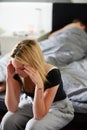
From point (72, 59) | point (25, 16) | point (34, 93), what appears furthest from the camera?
point (25, 16)

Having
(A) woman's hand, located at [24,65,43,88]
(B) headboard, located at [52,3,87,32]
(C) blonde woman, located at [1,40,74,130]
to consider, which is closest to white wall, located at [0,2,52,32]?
(B) headboard, located at [52,3,87,32]

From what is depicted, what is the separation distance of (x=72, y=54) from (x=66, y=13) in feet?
3.71

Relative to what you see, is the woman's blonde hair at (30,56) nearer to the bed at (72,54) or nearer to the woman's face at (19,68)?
the woman's face at (19,68)

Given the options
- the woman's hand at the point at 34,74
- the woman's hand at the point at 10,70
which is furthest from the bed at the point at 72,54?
the woman's hand at the point at 10,70

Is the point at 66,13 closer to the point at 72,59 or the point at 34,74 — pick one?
the point at 72,59

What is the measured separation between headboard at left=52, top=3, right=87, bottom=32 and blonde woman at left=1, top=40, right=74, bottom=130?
218 cm

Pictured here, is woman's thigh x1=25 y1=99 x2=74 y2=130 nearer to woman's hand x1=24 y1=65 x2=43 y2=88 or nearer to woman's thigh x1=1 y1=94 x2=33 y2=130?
woman's thigh x1=1 y1=94 x2=33 y2=130

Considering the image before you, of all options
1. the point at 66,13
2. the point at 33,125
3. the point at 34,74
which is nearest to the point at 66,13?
the point at 66,13

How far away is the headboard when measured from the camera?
3.65 meters

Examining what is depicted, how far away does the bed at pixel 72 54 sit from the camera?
1.87 metres

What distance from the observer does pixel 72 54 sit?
2.81m

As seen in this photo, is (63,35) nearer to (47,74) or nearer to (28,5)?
(28,5)

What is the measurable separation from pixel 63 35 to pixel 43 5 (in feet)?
2.94

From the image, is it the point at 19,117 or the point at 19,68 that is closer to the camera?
the point at 19,68
